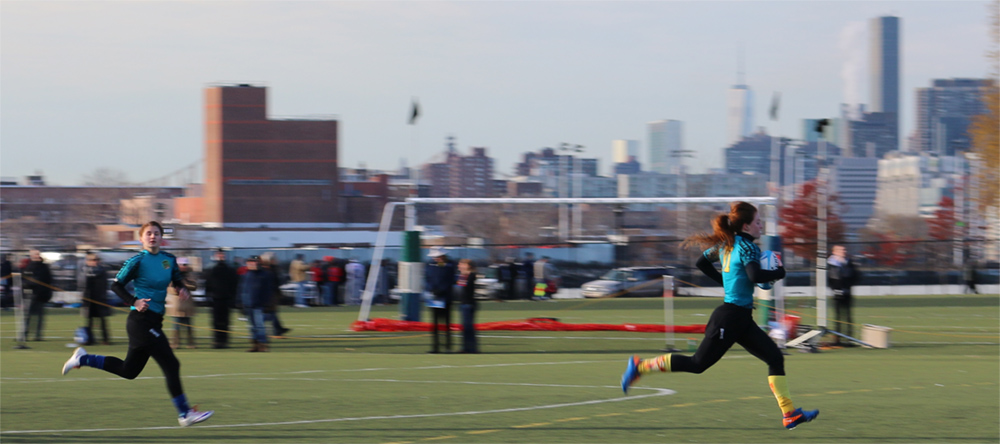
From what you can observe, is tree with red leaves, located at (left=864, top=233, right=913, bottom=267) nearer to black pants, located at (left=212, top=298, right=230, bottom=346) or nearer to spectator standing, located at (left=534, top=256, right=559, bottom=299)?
spectator standing, located at (left=534, top=256, right=559, bottom=299)

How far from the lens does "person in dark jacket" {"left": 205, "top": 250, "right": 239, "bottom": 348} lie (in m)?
18.2

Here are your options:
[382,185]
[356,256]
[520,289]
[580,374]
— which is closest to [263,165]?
[382,185]

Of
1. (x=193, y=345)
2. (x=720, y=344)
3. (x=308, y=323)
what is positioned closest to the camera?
(x=720, y=344)

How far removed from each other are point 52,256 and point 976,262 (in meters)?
34.9

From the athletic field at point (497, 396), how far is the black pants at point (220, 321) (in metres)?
0.30

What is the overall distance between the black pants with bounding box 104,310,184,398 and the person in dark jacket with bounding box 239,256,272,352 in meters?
8.72

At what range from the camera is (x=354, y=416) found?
30.1 feet

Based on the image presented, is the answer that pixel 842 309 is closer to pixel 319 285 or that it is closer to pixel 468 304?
pixel 468 304

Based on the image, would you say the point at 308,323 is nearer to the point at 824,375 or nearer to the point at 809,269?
the point at 824,375

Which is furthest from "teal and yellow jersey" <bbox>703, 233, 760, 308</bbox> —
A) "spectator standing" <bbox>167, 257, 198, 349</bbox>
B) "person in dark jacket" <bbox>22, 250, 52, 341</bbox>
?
"person in dark jacket" <bbox>22, 250, 52, 341</bbox>

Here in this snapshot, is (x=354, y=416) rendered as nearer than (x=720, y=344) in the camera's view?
No

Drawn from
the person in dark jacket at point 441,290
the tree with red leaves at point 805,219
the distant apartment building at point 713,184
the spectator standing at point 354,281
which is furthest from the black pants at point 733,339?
the tree with red leaves at point 805,219

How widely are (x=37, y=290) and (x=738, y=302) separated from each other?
1532 centimetres

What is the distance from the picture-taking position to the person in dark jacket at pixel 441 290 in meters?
16.5
